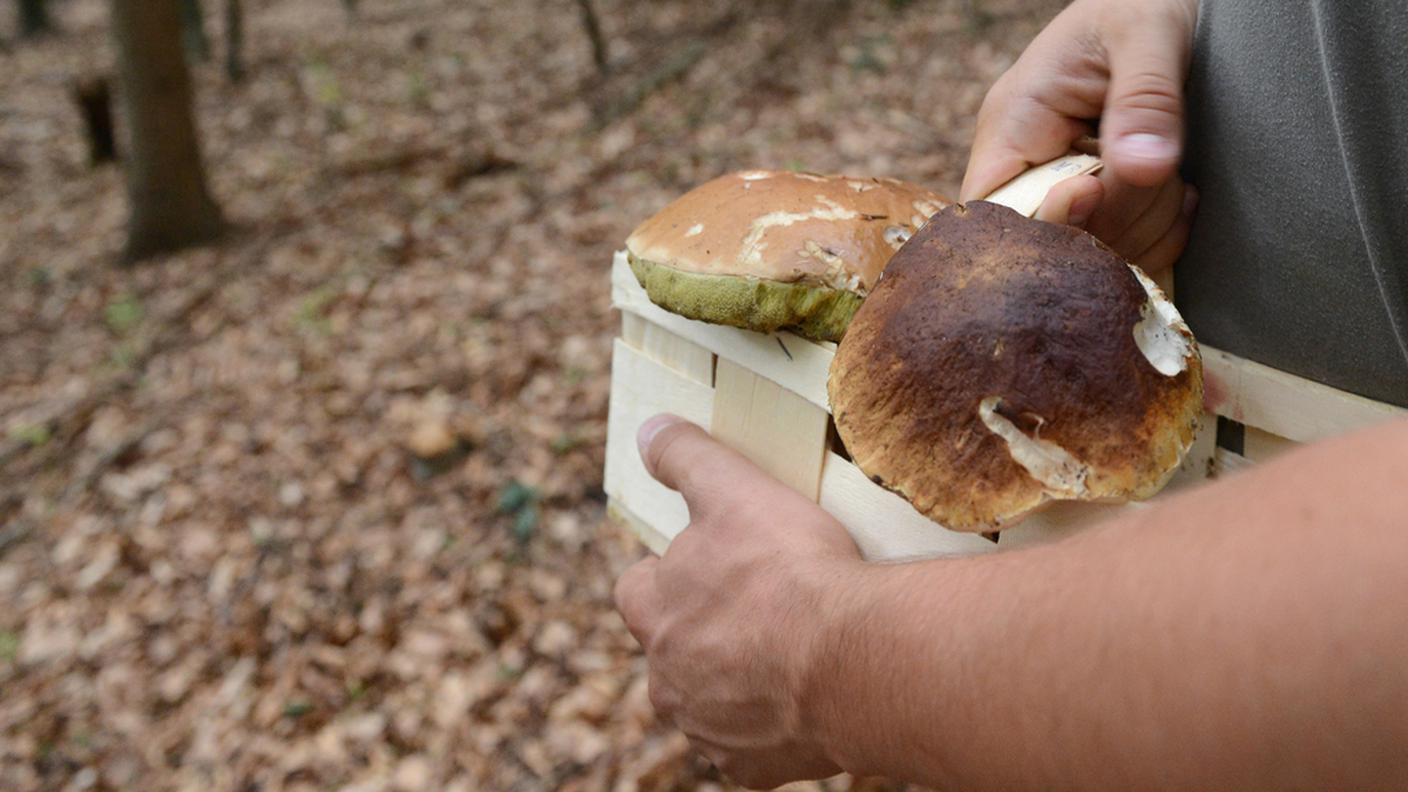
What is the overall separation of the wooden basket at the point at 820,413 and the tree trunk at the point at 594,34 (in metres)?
5.91

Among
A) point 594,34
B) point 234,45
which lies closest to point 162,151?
point 594,34

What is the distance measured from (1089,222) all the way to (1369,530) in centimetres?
74

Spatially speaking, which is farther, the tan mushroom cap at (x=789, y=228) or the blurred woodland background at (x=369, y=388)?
the blurred woodland background at (x=369, y=388)

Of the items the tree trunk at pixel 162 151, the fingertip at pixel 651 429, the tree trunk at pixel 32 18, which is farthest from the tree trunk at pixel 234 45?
the fingertip at pixel 651 429

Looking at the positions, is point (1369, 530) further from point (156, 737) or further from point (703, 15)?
point (703, 15)

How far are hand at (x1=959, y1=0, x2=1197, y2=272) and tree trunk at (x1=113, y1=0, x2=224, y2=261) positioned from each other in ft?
18.9

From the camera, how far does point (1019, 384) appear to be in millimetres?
820

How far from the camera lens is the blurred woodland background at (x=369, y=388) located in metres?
2.68

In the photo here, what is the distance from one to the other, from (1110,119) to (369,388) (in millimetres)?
3335

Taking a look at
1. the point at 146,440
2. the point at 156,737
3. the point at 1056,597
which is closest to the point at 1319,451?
the point at 1056,597

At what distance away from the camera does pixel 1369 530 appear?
50cm

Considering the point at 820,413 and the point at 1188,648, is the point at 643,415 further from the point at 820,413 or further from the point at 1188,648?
the point at 1188,648

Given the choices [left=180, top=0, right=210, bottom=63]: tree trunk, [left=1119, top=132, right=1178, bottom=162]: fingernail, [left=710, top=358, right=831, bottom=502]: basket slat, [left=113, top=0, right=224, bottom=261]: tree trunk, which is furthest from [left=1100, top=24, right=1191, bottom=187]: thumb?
[left=180, top=0, right=210, bottom=63]: tree trunk

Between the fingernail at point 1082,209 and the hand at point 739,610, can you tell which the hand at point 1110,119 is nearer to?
the fingernail at point 1082,209
